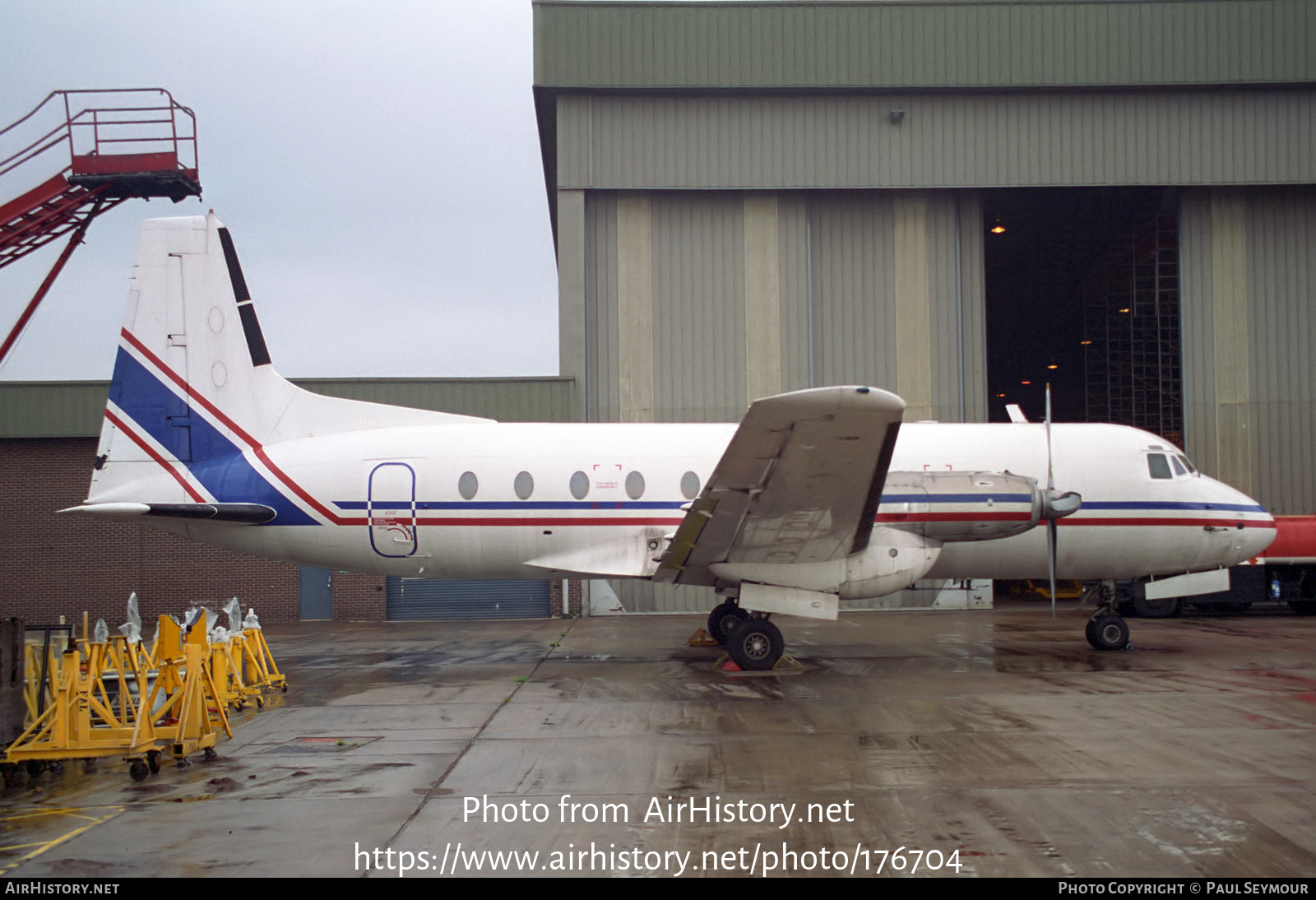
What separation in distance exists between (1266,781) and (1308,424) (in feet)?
65.8

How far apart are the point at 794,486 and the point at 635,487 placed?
3.19 meters

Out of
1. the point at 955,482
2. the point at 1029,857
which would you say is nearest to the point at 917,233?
the point at 955,482

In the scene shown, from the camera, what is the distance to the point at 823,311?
76.3 ft

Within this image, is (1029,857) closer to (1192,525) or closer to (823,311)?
(1192,525)

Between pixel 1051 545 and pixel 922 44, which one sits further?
pixel 922 44

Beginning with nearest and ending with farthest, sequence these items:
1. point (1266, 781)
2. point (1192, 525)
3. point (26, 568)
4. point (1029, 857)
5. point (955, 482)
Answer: point (1029, 857)
point (1266, 781)
point (955, 482)
point (1192, 525)
point (26, 568)

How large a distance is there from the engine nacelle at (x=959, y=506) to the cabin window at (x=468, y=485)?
5844 mm

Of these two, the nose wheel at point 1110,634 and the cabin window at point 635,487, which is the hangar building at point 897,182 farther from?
the cabin window at point 635,487

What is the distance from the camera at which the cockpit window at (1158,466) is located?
14.3 m

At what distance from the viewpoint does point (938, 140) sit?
2300 cm

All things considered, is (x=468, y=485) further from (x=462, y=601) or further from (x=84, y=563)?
(x=84, y=563)

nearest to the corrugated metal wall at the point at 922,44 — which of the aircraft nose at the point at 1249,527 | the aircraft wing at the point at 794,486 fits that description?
the aircraft nose at the point at 1249,527

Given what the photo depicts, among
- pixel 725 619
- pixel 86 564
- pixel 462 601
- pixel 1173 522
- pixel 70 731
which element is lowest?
pixel 462 601

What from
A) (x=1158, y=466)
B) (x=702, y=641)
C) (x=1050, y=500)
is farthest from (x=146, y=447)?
(x=1158, y=466)
